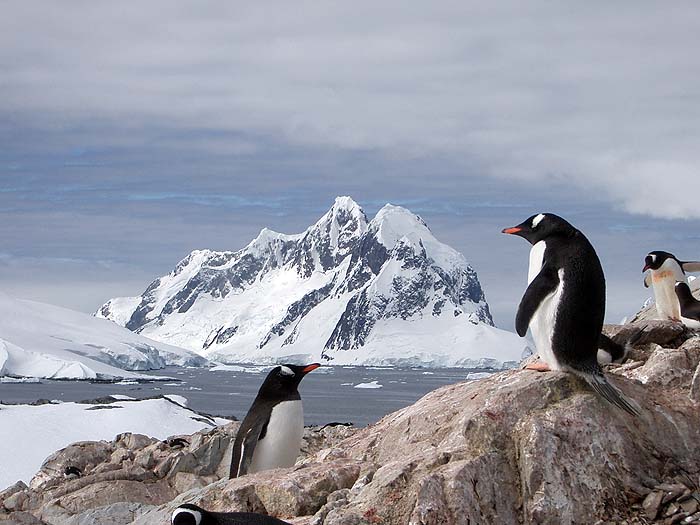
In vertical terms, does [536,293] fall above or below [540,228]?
below

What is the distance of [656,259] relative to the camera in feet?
39.7

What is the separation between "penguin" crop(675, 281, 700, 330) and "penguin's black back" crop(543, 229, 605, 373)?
12.7 ft

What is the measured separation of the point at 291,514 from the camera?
21.2ft

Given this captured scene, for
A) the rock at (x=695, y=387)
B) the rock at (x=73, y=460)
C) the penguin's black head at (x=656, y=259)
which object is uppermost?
the penguin's black head at (x=656, y=259)

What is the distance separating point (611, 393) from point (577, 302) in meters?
0.78

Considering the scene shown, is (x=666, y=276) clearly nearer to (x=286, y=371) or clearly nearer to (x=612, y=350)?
(x=612, y=350)

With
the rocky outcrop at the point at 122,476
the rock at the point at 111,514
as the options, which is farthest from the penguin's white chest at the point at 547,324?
the rock at the point at 111,514

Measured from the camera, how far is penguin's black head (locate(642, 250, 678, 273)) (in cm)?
1202

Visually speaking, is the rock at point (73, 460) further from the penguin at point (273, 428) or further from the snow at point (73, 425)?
the snow at point (73, 425)

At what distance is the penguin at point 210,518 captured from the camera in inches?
215

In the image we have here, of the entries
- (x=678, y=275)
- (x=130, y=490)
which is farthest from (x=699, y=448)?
(x=130, y=490)

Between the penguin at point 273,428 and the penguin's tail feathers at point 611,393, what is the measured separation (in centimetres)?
295

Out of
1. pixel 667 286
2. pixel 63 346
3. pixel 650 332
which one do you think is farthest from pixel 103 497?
pixel 63 346

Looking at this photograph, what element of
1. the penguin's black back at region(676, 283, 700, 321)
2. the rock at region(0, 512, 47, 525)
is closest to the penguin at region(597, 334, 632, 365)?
the penguin's black back at region(676, 283, 700, 321)
